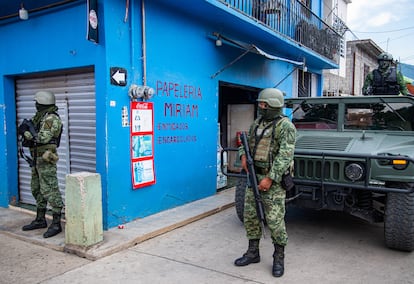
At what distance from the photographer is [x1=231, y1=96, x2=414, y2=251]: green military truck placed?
3717 millimetres

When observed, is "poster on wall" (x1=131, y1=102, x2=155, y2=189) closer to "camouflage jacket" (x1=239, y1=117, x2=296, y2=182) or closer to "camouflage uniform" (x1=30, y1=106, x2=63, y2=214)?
"camouflage uniform" (x1=30, y1=106, x2=63, y2=214)

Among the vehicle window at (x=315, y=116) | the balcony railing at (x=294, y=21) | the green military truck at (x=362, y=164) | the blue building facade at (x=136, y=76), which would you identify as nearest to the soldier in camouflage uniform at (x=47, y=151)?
the blue building facade at (x=136, y=76)

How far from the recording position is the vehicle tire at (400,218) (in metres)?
3.71

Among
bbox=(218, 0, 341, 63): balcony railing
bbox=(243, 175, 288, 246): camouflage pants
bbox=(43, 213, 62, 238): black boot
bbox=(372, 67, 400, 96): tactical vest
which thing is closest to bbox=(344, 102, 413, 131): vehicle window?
bbox=(243, 175, 288, 246): camouflage pants

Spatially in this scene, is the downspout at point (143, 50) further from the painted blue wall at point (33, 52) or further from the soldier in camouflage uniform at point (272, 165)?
the soldier in camouflage uniform at point (272, 165)

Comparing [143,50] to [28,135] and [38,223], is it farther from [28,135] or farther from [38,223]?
[38,223]

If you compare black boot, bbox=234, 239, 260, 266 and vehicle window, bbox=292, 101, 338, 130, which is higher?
A: vehicle window, bbox=292, 101, 338, 130

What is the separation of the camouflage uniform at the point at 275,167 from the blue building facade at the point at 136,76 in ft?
6.84

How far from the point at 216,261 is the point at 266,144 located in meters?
1.39

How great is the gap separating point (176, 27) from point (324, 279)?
4.22m

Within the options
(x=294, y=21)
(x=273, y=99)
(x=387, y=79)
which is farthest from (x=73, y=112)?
(x=294, y=21)

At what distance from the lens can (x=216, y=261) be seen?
12.5 ft

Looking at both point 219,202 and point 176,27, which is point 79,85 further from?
point 219,202

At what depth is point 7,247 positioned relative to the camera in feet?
13.9
